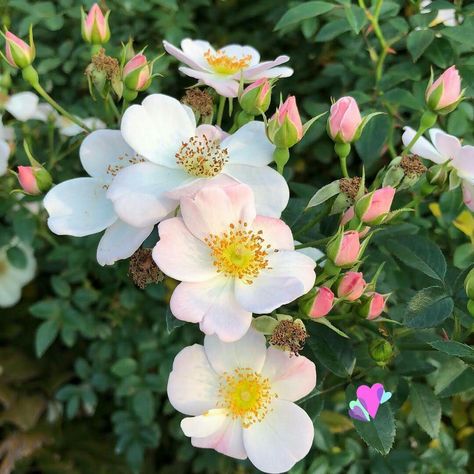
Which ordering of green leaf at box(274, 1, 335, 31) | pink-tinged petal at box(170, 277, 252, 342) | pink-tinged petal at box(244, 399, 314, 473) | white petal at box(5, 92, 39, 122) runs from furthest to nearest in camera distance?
1. white petal at box(5, 92, 39, 122)
2. green leaf at box(274, 1, 335, 31)
3. pink-tinged petal at box(244, 399, 314, 473)
4. pink-tinged petal at box(170, 277, 252, 342)

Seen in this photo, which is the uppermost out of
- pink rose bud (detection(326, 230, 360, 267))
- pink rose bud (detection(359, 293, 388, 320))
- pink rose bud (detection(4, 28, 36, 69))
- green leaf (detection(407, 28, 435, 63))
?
pink rose bud (detection(4, 28, 36, 69))

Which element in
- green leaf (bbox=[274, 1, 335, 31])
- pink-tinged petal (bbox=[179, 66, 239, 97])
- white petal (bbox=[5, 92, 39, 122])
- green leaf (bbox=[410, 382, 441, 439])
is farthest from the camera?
white petal (bbox=[5, 92, 39, 122])

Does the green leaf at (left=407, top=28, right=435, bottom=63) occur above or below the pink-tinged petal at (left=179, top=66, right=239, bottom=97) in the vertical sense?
below

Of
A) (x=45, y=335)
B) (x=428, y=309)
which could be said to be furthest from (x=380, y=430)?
(x=45, y=335)

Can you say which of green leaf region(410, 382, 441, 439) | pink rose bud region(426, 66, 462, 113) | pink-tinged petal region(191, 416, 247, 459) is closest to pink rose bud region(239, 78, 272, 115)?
pink rose bud region(426, 66, 462, 113)

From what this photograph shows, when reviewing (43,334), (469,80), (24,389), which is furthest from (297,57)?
(24,389)

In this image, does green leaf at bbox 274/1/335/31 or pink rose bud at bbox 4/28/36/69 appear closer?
pink rose bud at bbox 4/28/36/69

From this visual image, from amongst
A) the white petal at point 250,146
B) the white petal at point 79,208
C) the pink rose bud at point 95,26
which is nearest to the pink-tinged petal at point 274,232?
the white petal at point 250,146

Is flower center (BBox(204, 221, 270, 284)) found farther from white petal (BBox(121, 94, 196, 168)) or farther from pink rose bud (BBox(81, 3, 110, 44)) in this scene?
pink rose bud (BBox(81, 3, 110, 44))
